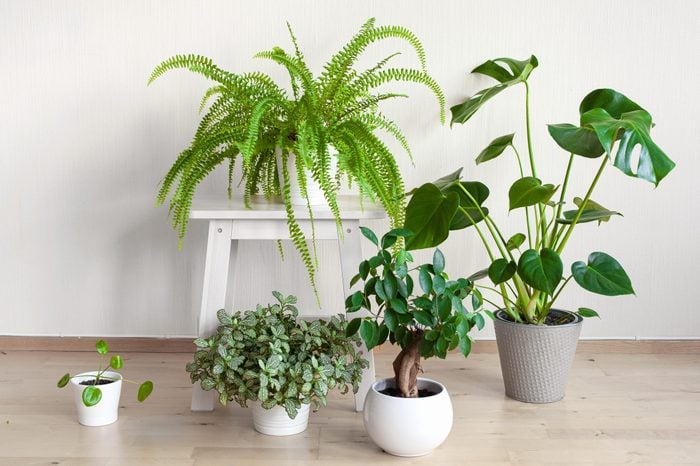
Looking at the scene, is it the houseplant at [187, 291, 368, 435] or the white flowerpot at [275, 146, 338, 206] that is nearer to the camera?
the houseplant at [187, 291, 368, 435]

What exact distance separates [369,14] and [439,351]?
3.82 feet

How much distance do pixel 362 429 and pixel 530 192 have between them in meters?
0.71

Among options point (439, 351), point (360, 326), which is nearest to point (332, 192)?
point (360, 326)

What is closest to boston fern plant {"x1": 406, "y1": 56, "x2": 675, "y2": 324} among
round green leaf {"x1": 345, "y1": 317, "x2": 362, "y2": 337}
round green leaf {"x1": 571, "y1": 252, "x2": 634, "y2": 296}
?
round green leaf {"x1": 571, "y1": 252, "x2": 634, "y2": 296}

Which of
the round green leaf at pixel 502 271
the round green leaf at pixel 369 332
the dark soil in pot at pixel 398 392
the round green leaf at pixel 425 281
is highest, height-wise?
the round green leaf at pixel 502 271

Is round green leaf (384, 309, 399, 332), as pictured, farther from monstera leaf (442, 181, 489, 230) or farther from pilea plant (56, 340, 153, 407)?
pilea plant (56, 340, 153, 407)

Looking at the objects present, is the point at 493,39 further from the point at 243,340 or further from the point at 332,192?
the point at 243,340

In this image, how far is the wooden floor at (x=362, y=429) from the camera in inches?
68.9

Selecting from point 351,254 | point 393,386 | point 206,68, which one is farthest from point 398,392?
point 206,68

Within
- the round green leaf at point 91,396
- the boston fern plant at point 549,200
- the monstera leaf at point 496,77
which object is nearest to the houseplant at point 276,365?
the round green leaf at point 91,396

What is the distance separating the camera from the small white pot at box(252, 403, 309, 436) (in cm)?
188

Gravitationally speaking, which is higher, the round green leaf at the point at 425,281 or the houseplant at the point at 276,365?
the round green leaf at the point at 425,281

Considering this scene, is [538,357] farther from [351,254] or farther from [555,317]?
[351,254]

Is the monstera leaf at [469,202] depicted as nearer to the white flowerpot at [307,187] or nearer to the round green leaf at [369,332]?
the white flowerpot at [307,187]
